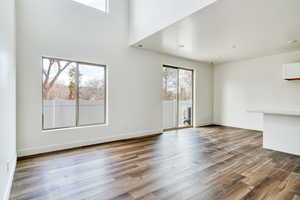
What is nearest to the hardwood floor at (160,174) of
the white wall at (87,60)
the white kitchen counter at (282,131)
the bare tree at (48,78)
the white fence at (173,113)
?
the white kitchen counter at (282,131)

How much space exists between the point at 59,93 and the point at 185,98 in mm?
4368

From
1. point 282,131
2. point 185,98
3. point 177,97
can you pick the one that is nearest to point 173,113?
point 177,97

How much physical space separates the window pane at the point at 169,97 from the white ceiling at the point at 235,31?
774mm

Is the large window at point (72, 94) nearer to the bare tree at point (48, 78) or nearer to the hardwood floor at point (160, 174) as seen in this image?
the bare tree at point (48, 78)

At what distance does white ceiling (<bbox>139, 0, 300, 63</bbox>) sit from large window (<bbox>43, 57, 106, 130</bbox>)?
66.9 inches

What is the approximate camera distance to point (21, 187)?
2.10 metres

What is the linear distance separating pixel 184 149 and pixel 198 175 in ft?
3.95

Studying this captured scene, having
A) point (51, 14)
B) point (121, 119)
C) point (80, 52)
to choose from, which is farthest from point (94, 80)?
point (51, 14)

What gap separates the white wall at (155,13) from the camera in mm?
2828

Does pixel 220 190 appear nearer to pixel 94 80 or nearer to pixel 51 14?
pixel 94 80

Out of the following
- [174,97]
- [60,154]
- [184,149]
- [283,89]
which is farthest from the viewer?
[174,97]

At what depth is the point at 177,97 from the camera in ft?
19.6

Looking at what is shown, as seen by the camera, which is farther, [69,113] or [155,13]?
[69,113]

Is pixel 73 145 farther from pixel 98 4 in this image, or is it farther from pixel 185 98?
pixel 185 98
